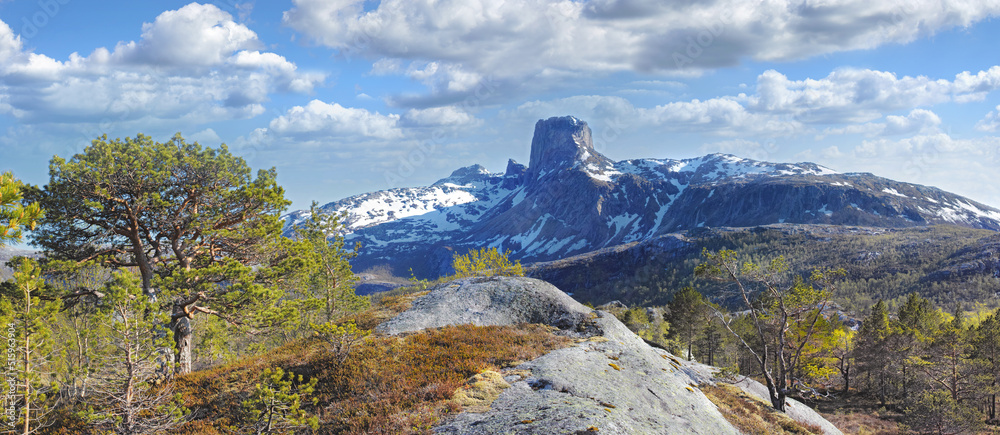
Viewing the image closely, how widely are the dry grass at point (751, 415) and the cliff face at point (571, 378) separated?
57.4 inches

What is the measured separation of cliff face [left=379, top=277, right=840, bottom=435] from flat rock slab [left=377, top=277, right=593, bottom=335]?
0.07 m

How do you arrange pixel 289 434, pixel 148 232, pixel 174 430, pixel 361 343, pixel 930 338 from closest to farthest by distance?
pixel 289 434 < pixel 174 430 < pixel 361 343 < pixel 148 232 < pixel 930 338

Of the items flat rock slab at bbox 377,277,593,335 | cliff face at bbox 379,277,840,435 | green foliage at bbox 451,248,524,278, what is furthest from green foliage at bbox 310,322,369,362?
green foliage at bbox 451,248,524,278

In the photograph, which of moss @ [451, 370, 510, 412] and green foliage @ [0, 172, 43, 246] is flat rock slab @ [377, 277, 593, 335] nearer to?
moss @ [451, 370, 510, 412]

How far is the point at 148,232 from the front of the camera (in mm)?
24266

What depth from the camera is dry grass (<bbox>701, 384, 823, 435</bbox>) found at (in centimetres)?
2327

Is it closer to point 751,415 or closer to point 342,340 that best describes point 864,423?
point 751,415

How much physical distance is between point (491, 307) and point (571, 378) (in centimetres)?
1301

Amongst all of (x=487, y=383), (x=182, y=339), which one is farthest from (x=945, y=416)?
(x=182, y=339)

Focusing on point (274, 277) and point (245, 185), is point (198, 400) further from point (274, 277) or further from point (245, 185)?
point (245, 185)

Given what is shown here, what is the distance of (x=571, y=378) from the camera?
19234 millimetres

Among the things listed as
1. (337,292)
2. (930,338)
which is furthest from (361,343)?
(930,338)

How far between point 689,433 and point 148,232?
92.7ft
